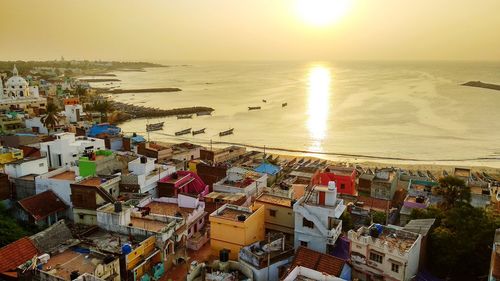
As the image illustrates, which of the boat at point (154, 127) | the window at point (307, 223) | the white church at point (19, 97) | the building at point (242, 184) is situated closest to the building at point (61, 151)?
the building at point (242, 184)

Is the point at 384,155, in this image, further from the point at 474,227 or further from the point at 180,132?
the point at 474,227

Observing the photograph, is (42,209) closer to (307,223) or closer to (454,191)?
(307,223)

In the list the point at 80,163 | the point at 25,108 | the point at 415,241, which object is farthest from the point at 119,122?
the point at 415,241

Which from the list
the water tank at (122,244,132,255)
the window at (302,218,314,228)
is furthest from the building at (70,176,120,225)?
the window at (302,218,314,228)

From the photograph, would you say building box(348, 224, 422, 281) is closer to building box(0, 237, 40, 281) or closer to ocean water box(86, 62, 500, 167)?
building box(0, 237, 40, 281)

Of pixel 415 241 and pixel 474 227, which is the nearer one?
pixel 415 241

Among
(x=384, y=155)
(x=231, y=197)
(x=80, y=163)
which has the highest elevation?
(x=80, y=163)

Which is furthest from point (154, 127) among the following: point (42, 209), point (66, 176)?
point (42, 209)

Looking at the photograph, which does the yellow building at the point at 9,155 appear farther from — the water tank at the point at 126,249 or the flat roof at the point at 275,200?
the flat roof at the point at 275,200
